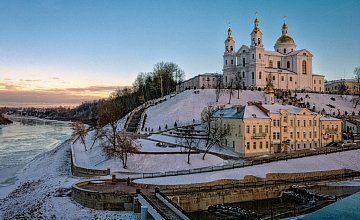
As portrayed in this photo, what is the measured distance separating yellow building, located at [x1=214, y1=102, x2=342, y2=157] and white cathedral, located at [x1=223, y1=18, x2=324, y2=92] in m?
38.1

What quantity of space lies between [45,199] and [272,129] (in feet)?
87.1

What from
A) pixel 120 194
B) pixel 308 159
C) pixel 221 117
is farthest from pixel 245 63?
pixel 120 194

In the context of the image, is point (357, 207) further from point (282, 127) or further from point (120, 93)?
point (120, 93)

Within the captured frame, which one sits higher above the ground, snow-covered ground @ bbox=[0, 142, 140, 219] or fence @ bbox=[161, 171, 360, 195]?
fence @ bbox=[161, 171, 360, 195]

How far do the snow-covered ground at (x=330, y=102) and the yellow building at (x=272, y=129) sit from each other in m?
31.8

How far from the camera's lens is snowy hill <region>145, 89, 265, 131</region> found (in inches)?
2562

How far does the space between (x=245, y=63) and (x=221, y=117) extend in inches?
1787

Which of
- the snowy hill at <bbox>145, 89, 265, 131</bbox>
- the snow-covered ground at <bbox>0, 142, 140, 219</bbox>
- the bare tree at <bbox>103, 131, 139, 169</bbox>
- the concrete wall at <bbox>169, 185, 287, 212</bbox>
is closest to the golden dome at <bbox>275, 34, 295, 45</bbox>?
the snowy hill at <bbox>145, 89, 265, 131</bbox>

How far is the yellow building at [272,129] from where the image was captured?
133 ft

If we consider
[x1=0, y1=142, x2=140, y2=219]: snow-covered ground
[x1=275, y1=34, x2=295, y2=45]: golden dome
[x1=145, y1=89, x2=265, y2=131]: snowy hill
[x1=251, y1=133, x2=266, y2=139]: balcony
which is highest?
[x1=275, y1=34, x2=295, y2=45]: golden dome

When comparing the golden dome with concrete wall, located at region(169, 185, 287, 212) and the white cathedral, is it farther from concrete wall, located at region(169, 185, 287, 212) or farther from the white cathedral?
concrete wall, located at region(169, 185, 287, 212)

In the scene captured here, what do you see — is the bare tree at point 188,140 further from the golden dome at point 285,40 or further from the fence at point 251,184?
the golden dome at point 285,40

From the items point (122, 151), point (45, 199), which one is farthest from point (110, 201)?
point (122, 151)

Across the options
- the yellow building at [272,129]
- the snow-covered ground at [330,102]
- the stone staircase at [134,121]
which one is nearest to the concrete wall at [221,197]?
the yellow building at [272,129]
